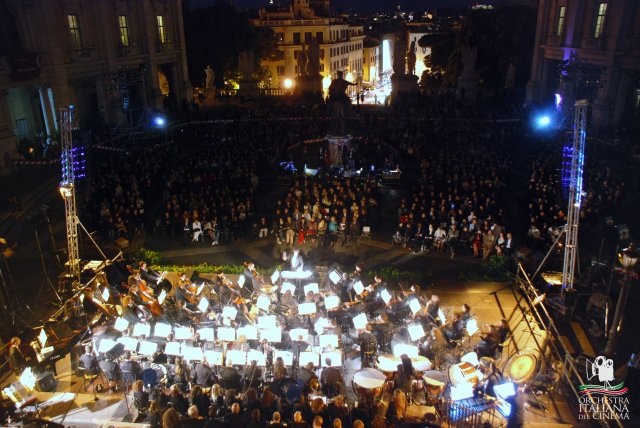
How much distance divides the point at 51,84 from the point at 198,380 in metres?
26.9

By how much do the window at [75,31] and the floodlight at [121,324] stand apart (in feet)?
91.5

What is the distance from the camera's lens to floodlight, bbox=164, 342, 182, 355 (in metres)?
11.7

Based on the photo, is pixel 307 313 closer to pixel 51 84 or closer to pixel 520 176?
pixel 520 176

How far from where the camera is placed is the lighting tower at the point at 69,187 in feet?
48.1

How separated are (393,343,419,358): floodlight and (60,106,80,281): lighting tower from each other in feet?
33.7

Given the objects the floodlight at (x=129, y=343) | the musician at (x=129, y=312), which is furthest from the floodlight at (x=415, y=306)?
the musician at (x=129, y=312)

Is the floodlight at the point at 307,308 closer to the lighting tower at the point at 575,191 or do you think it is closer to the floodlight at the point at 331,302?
the floodlight at the point at 331,302

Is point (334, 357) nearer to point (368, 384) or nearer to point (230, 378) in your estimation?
point (368, 384)

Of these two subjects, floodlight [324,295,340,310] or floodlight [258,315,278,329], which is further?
floodlight [324,295,340,310]

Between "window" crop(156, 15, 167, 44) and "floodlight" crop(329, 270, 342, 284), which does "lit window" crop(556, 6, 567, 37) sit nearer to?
"window" crop(156, 15, 167, 44)

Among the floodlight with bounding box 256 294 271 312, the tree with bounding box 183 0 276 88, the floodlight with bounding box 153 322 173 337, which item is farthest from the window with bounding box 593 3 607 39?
the tree with bounding box 183 0 276 88

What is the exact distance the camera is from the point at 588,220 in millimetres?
19250

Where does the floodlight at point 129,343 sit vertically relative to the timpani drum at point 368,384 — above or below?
above

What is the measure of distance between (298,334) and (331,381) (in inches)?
66.6
